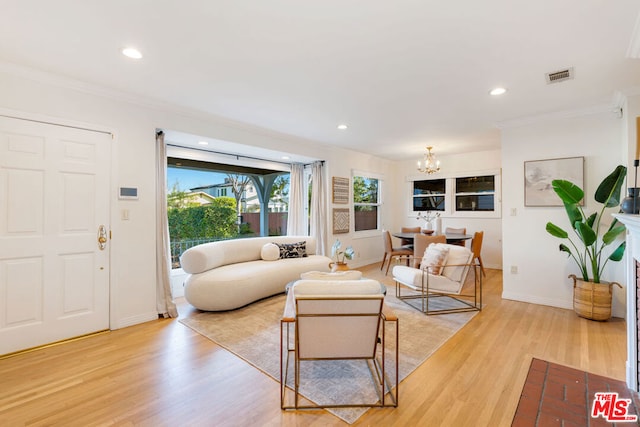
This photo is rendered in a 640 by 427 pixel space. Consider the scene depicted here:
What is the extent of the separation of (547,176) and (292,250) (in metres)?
3.80

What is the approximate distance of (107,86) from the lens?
301 cm

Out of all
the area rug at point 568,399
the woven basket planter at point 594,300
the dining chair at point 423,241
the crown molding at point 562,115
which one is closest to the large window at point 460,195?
the crown molding at point 562,115

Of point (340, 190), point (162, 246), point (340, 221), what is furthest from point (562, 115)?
point (162, 246)

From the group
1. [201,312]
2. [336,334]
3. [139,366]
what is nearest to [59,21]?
[139,366]

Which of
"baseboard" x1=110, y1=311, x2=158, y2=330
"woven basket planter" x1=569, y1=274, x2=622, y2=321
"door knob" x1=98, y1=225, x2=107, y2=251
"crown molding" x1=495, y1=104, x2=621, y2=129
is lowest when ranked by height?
"baseboard" x1=110, y1=311, x2=158, y2=330

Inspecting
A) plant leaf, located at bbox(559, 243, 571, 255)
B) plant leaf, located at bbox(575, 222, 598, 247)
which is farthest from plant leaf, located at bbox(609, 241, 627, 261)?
plant leaf, located at bbox(559, 243, 571, 255)

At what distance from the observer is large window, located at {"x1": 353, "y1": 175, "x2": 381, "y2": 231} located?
6637 millimetres

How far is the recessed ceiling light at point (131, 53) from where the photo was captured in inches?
91.7

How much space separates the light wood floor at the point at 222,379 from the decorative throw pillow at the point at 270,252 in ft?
5.37

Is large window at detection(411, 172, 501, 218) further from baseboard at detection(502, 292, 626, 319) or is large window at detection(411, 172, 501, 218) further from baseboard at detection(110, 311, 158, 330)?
baseboard at detection(110, 311, 158, 330)

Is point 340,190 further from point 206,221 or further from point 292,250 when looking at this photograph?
point 206,221

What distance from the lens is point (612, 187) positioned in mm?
3283

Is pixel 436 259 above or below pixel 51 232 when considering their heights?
below

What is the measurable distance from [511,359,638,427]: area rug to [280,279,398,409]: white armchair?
2.93 ft
